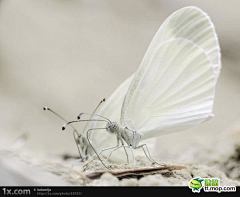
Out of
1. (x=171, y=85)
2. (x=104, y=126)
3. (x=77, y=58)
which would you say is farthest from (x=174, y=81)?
(x=77, y=58)

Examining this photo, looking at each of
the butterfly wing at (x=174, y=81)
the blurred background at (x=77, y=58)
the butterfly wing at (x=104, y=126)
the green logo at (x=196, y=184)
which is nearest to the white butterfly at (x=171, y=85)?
the butterfly wing at (x=174, y=81)

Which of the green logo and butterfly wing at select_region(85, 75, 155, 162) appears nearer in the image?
the green logo

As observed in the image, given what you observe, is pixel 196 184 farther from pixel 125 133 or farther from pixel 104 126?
pixel 104 126

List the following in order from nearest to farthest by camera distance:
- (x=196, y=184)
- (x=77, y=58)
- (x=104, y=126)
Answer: (x=196, y=184)
(x=104, y=126)
(x=77, y=58)

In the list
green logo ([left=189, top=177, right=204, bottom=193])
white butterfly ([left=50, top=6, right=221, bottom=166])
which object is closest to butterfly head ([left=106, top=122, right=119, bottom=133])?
white butterfly ([left=50, top=6, right=221, bottom=166])

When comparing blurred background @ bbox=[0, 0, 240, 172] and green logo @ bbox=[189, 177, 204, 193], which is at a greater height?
blurred background @ bbox=[0, 0, 240, 172]

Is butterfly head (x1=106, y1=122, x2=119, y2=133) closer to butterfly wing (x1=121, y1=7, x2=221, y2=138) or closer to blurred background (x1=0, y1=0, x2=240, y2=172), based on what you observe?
butterfly wing (x1=121, y1=7, x2=221, y2=138)

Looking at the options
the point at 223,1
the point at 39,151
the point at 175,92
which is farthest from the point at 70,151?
the point at 223,1

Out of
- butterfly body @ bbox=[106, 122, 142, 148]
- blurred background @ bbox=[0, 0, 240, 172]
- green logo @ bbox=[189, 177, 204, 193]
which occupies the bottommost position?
green logo @ bbox=[189, 177, 204, 193]
